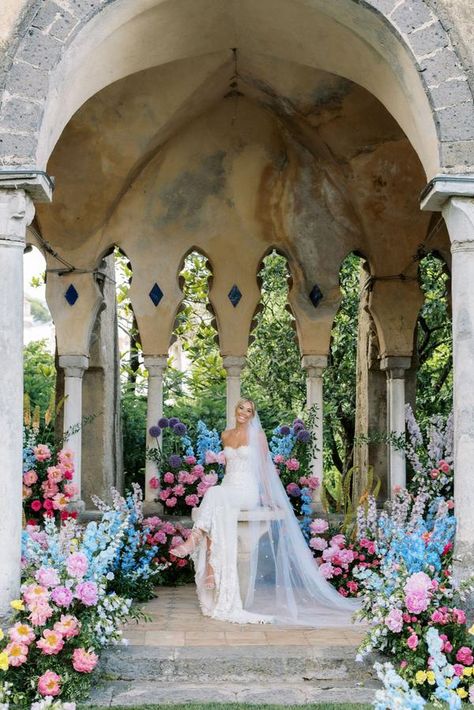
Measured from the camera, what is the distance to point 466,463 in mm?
5535

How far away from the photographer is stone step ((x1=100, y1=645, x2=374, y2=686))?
218 inches

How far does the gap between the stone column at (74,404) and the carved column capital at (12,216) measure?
11.2 feet

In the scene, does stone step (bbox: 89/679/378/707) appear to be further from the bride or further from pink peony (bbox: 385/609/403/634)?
the bride

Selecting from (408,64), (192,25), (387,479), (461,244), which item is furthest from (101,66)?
(387,479)

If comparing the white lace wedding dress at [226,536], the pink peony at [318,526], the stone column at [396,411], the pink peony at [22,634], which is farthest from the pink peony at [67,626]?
the stone column at [396,411]

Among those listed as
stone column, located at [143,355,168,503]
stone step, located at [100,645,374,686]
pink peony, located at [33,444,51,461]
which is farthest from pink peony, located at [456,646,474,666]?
stone column, located at [143,355,168,503]

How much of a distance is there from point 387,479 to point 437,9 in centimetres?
565

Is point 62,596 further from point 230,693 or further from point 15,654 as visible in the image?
point 230,693

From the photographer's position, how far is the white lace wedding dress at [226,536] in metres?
6.95

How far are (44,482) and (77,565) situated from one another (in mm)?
1978

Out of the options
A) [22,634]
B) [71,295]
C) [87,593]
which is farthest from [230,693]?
[71,295]

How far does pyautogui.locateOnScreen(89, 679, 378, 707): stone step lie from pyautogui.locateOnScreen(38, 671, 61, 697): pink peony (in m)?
0.27

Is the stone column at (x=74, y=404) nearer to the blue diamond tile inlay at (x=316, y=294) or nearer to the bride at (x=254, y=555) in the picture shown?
the bride at (x=254, y=555)

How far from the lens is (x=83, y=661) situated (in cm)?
504
